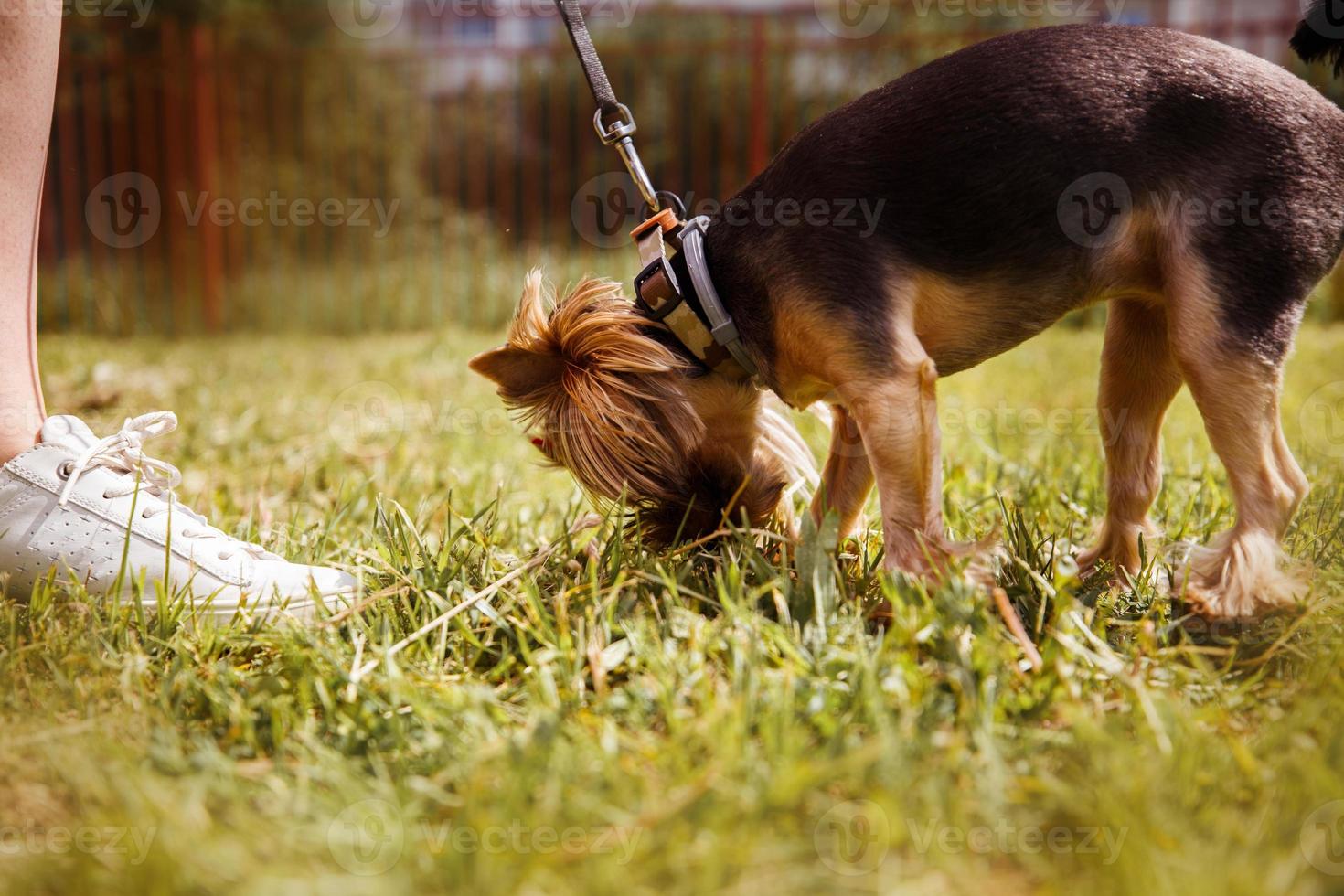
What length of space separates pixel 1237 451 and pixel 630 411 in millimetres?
1253

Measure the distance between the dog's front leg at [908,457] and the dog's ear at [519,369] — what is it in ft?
2.37

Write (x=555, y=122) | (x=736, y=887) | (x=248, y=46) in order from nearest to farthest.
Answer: (x=736, y=887) < (x=555, y=122) < (x=248, y=46)

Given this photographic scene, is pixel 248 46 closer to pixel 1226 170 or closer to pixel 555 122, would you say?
pixel 555 122

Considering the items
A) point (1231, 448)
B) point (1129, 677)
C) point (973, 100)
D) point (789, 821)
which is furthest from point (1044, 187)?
point (789, 821)

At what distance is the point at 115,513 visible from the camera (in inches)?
83.6

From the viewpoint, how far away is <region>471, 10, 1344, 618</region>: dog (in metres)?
1.97

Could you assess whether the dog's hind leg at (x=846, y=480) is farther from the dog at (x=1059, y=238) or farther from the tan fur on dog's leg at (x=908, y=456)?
the tan fur on dog's leg at (x=908, y=456)

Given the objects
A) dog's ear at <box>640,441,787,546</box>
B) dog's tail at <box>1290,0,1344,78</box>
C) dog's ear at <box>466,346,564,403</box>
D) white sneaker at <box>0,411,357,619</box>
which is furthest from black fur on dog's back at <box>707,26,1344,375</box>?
white sneaker at <box>0,411,357,619</box>

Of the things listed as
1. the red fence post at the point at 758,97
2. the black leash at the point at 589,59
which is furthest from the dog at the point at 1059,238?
the red fence post at the point at 758,97

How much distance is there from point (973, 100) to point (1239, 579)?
1075 mm

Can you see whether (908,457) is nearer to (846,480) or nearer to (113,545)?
(846,480)

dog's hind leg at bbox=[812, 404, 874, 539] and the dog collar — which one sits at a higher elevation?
the dog collar

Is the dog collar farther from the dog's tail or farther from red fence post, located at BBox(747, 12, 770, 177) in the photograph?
red fence post, located at BBox(747, 12, 770, 177)

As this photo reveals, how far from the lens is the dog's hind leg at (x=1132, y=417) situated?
242 cm
